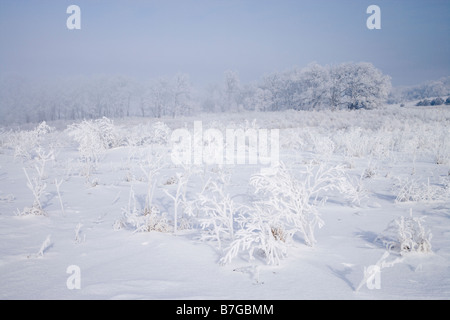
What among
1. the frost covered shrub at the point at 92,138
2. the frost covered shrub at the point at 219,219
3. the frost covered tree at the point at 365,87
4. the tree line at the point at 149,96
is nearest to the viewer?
the frost covered shrub at the point at 219,219

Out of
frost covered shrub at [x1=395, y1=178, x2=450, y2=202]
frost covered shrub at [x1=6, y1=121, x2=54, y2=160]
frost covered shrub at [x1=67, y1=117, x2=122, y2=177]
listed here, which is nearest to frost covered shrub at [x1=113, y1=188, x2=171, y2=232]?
frost covered shrub at [x1=67, y1=117, x2=122, y2=177]

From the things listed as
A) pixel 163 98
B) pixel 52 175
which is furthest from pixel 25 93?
pixel 52 175

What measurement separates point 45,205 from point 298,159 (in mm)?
7073

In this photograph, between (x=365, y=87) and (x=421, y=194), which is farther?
(x=365, y=87)

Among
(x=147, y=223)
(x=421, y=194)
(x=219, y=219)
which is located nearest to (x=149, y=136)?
(x=147, y=223)

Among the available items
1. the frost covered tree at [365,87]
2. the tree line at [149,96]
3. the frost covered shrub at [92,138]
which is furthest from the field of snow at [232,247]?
the tree line at [149,96]

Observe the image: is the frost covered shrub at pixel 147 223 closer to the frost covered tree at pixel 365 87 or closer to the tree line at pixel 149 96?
the frost covered tree at pixel 365 87

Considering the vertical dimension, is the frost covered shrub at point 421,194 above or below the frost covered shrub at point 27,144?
below

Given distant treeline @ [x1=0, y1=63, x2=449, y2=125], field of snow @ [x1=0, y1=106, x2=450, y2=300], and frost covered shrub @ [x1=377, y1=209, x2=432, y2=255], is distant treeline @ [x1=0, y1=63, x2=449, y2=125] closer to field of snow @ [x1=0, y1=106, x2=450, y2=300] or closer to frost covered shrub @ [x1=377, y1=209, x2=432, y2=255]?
field of snow @ [x1=0, y1=106, x2=450, y2=300]

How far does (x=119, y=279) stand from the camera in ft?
8.63

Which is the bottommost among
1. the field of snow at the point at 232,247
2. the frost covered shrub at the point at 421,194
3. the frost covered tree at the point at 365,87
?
the field of snow at the point at 232,247

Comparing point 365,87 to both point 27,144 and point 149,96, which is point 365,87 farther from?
point 149,96
